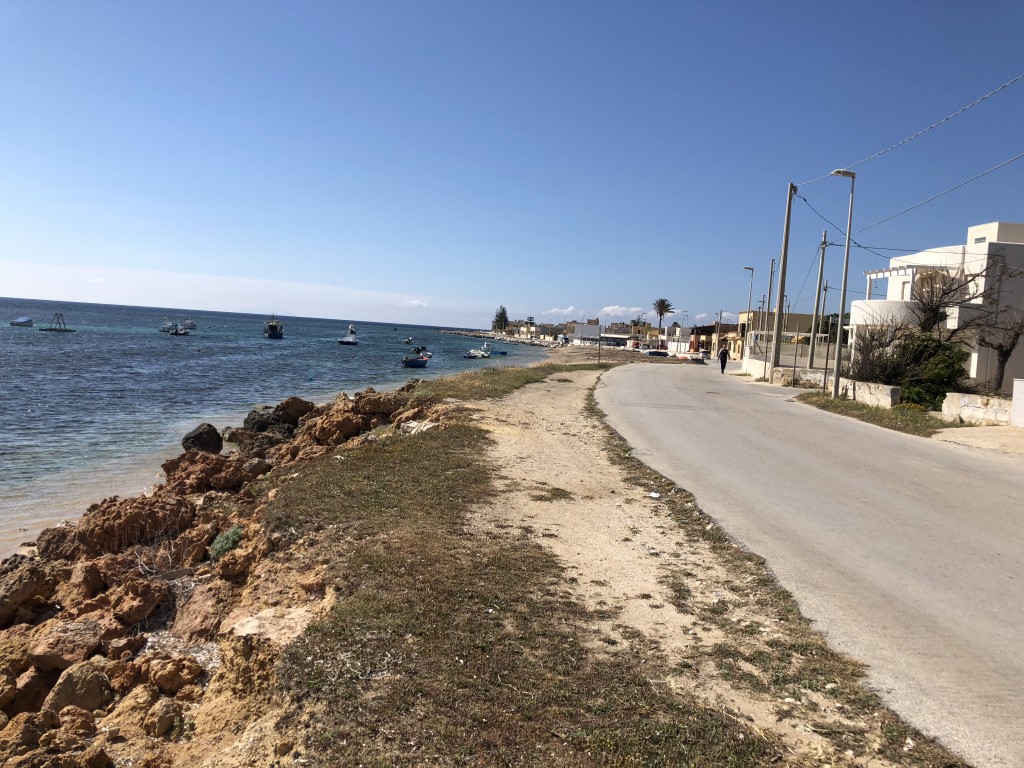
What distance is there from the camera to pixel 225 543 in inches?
303

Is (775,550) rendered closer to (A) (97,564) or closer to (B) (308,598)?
(B) (308,598)

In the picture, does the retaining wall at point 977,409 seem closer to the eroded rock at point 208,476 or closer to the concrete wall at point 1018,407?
the concrete wall at point 1018,407

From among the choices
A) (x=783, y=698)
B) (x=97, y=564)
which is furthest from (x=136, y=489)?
(x=783, y=698)

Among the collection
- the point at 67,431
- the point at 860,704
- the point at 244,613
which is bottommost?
the point at 67,431

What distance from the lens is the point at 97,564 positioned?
744 centimetres

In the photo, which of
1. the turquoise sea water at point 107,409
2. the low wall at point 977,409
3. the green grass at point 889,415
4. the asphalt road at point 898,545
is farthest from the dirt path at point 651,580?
the low wall at point 977,409

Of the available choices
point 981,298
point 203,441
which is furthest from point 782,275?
point 203,441

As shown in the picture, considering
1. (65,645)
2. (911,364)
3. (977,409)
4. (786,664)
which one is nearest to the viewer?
(786,664)

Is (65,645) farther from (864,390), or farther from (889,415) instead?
(864,390)

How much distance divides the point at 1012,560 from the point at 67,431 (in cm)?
2331

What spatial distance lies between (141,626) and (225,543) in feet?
4.89

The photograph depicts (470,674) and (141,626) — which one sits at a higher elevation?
(470,674)

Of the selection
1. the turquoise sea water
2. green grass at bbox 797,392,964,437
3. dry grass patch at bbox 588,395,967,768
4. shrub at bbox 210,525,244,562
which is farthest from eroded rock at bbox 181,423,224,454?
green grass at bbox 797,392,964,437

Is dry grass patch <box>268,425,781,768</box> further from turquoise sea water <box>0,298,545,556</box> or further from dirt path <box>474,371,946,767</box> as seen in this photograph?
turquoise sea water <box>0,298,545,556</box>
